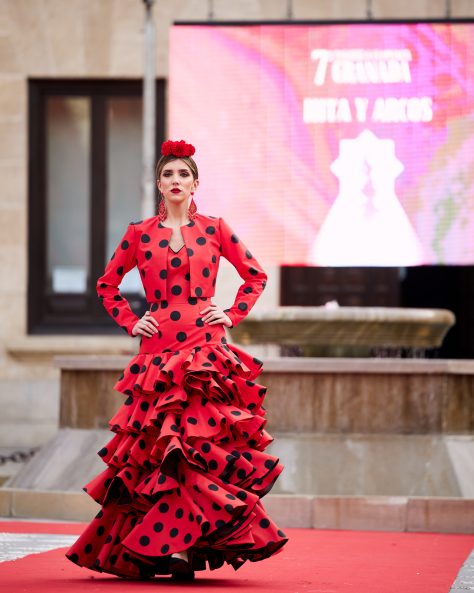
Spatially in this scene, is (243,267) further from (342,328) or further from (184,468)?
(342,328)

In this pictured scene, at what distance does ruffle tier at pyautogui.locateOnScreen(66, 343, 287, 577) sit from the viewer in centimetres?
611

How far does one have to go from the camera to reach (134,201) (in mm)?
17797

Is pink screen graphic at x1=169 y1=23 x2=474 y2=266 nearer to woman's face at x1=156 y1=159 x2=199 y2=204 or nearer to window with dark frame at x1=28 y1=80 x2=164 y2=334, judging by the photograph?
window with dark frame at x1=28 y1=80 x2=164 y2=334

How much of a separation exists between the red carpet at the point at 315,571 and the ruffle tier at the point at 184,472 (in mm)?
131

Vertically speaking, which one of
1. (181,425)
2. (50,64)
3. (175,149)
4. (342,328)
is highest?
(50,64)

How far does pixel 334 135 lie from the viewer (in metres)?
15.9

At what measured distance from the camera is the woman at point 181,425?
6.13 meters

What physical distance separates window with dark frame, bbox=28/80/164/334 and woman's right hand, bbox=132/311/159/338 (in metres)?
10.9

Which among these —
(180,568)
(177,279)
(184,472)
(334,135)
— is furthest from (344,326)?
(180,568)

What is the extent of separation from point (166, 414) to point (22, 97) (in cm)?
1133

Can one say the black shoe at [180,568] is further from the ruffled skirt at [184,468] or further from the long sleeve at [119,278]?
the long sleeve at [119,278]

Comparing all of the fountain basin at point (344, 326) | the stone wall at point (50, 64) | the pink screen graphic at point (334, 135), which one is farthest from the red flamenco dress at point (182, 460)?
the stone wall at point (50, 64)

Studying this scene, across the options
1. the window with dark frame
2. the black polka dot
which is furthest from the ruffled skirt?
the window with dark frame

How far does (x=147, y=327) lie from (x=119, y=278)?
34cm
